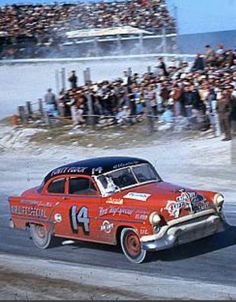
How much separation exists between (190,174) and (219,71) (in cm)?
610

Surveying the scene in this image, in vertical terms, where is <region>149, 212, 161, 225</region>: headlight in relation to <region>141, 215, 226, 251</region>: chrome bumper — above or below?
above

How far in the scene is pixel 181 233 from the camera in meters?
10.7

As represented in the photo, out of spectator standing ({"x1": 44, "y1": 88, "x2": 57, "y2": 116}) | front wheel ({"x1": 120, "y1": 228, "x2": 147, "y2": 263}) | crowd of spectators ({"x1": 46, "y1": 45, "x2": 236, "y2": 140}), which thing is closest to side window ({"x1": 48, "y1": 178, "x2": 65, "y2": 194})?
front wheel ({"x1": 120, "y1": 228, "x2": 147, "y2": 263})

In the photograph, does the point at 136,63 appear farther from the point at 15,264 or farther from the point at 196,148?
the point at 15,264

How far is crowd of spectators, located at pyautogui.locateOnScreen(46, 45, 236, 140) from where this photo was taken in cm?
2105

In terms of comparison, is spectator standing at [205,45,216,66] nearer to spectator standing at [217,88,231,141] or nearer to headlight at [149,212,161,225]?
spectator standing at [217,88,231,141]

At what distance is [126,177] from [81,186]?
76 centimetres

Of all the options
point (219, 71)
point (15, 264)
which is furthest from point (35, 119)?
Result: point (15, 264)

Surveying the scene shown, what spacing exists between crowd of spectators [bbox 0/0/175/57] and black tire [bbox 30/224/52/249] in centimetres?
2635

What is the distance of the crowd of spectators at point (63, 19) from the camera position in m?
40.8

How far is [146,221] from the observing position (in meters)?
10.5

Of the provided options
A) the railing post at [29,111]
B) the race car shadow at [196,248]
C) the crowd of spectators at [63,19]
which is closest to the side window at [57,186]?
the race car shadow at [196,248]

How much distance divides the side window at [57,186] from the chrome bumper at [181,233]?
2143 mm

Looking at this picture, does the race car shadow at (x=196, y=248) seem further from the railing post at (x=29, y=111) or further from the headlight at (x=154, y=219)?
the railing post at (x=29, y=111)
